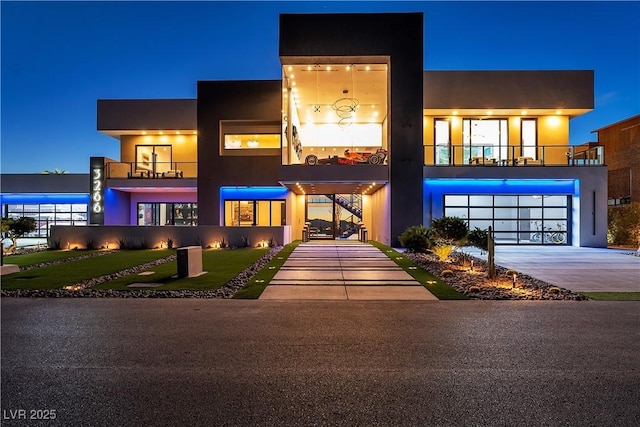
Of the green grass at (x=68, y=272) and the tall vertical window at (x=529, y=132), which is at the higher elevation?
the tall vertical window at (x=529, y=132)

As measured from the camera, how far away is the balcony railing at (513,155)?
2031 centimetres

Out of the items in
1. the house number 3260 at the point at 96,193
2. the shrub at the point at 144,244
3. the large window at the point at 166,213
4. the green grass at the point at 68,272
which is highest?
the house number 3260 at the point at 96,193

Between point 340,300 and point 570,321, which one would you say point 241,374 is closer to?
point 340,300

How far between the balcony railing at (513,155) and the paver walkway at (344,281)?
9.99m

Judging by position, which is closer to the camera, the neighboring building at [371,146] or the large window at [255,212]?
the neighboring building at [371,146]

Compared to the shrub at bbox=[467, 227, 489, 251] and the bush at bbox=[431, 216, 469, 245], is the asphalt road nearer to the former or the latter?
the shrub at bbox=[467, 227, 489, 251]

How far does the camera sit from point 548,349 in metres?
4.89

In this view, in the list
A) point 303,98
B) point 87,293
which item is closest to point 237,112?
point 303,98

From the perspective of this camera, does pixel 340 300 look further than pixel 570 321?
Yes

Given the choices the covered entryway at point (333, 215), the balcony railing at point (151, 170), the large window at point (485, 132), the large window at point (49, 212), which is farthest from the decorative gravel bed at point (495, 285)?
the large window at point (49, 212)

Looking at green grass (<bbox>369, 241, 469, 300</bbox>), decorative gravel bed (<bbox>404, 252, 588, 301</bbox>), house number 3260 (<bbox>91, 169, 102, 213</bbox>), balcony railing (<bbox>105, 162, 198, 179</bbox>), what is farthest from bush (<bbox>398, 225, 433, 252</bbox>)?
house number 3260 (<bbox>91, 169, 102, 213</bbox>)

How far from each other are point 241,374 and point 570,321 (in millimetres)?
5351

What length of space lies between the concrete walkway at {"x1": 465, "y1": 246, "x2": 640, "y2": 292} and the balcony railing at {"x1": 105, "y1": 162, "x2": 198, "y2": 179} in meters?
20.6

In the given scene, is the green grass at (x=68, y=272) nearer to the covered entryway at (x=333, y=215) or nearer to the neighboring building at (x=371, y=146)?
the neighboring building at (x=371, y=146)
